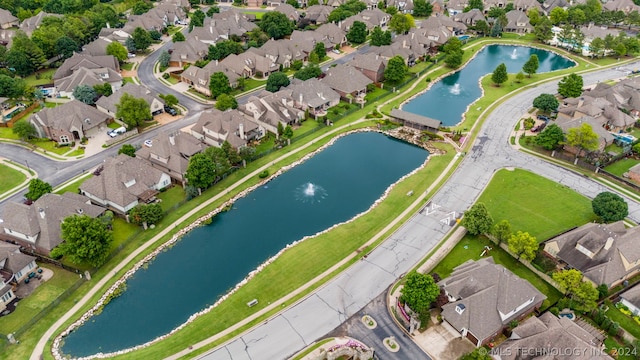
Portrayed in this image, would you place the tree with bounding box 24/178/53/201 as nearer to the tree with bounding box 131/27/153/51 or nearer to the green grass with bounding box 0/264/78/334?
the green grass with bounding box 0/264/78/334

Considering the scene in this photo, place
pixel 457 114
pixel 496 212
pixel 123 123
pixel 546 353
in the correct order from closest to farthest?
pixel 546 353 → pixel 496 212 → pixel 123 123 → pixel 457 114

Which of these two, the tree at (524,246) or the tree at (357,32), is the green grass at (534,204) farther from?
the tree at (357,32)

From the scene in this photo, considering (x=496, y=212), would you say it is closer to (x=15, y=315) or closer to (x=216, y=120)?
(x=216, y=120)

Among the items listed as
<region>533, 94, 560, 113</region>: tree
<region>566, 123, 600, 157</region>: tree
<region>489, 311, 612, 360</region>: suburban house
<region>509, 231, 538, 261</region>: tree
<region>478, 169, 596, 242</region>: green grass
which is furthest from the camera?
<region>533, 94, 560, 113</region>: tree

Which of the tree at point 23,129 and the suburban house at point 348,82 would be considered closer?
the tree at point 23,129

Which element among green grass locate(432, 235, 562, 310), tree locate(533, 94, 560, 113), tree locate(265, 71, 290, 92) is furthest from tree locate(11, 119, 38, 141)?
tree locate(533, 94, 560, 113)

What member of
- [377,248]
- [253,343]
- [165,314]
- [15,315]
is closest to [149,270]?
[165,314]

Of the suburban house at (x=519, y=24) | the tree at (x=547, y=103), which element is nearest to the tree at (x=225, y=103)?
the tree at (x=547, y=103)
